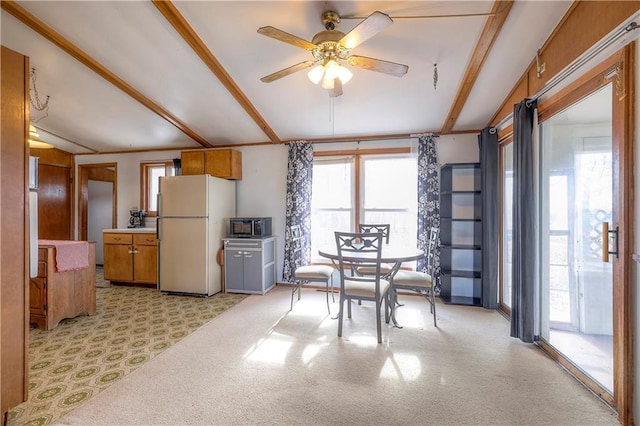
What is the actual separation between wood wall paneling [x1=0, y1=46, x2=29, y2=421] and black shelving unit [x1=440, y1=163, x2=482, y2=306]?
4.19 metres

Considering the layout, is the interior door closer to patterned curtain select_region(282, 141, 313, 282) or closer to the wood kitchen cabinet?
the wood kitchen cabinet

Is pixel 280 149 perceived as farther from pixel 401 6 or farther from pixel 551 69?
pixel 551 69

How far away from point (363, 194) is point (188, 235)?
8.97ft

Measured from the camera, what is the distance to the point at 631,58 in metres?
1.64

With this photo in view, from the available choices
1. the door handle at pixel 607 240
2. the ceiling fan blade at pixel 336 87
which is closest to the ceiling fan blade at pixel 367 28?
the ceiling fan blade at pixel 336 87

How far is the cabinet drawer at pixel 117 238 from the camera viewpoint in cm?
452

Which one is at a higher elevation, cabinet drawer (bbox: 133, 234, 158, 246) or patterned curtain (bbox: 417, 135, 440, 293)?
patterned curtain (bbox: 417, 135, 440, 293)

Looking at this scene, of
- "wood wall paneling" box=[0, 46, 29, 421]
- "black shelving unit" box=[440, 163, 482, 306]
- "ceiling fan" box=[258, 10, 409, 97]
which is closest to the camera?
"wood wall paneling" box=[0, 46, 29, 421]

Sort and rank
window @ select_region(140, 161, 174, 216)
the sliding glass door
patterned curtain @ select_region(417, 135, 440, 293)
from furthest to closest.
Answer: window @ select_region(140, 161, 174, 216) < patterned curtain @ select_region(417, 135, 440, 293) < the sliding glass door

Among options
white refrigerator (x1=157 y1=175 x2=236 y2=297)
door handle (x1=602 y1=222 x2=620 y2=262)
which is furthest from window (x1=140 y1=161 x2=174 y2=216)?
door handle (x1=602 y1=222 x2=620 y2=262)

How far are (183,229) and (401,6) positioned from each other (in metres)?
3.77

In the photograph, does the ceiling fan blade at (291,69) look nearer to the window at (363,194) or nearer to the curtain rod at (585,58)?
the curtain rod at (585,58)

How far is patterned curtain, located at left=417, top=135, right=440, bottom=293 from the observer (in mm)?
4066

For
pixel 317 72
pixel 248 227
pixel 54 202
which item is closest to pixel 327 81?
pixel 317 72
